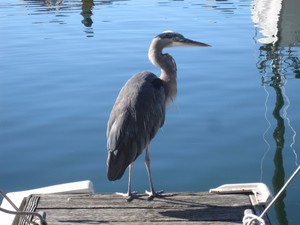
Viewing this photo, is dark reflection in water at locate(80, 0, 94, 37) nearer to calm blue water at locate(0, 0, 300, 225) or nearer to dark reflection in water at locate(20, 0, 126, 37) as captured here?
dark reflection in water at locate(20, 0, 126, 37)

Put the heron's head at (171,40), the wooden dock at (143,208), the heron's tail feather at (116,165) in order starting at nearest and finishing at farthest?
the wooden dock at (143,208) → the heron's tail feather at (116,165) → the heron's head at (171,40)

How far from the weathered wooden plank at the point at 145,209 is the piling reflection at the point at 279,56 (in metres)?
1.24

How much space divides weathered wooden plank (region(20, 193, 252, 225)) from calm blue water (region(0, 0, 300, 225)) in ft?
4.02

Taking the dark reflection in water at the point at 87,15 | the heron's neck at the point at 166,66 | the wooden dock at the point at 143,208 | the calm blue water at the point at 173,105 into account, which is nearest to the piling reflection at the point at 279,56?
the calm blue water at the point at 173,105

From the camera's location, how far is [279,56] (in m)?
12.3

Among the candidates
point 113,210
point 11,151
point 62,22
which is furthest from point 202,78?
point 62,22

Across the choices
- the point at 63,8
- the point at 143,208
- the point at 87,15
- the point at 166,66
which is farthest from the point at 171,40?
the point at 63,8

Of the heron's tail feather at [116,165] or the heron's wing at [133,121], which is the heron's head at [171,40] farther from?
the heron's tail feather at [116,165]

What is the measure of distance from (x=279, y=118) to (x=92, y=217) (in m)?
4.37

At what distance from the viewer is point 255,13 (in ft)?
52.7

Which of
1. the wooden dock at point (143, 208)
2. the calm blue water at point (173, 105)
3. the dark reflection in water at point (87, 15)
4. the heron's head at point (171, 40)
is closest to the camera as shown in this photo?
the wooden dock at point (143, 208)

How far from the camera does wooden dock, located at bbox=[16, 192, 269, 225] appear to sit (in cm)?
434

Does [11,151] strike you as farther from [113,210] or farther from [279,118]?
[279,118]

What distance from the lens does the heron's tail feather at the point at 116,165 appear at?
14.7 feet
